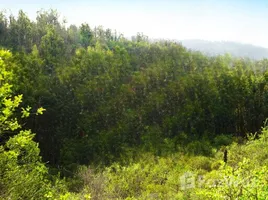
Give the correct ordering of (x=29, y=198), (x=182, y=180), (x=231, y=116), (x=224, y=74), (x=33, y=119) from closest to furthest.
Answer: (x=29, y=198)
(x=182, y=180)
(x=33, y=119)
(x=231, y=116)
(x=224, y=74)

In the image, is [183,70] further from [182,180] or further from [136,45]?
[182,180]

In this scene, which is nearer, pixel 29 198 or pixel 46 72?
pixel 29 198

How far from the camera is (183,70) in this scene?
87.4 m

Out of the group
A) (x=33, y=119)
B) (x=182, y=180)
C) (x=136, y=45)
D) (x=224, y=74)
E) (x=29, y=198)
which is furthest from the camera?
(x=136, y=45)

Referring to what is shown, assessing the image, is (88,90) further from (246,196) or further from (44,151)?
(246,196)

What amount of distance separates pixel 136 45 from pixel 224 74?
4123cm

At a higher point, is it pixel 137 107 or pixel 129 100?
pixel 129 100

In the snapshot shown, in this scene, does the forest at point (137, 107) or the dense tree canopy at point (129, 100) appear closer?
the forest at point (137, 107)

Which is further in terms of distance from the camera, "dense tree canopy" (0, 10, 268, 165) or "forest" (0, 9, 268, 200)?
"dense tree canopy" (0, 10, 268, 165)

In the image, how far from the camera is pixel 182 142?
67312mm

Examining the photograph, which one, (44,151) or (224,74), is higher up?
(224,74)

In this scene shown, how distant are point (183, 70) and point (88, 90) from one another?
2848 cm

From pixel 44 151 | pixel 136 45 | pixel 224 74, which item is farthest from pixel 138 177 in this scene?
pixel 136 45

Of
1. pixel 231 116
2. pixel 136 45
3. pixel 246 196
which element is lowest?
pixel 231 116
